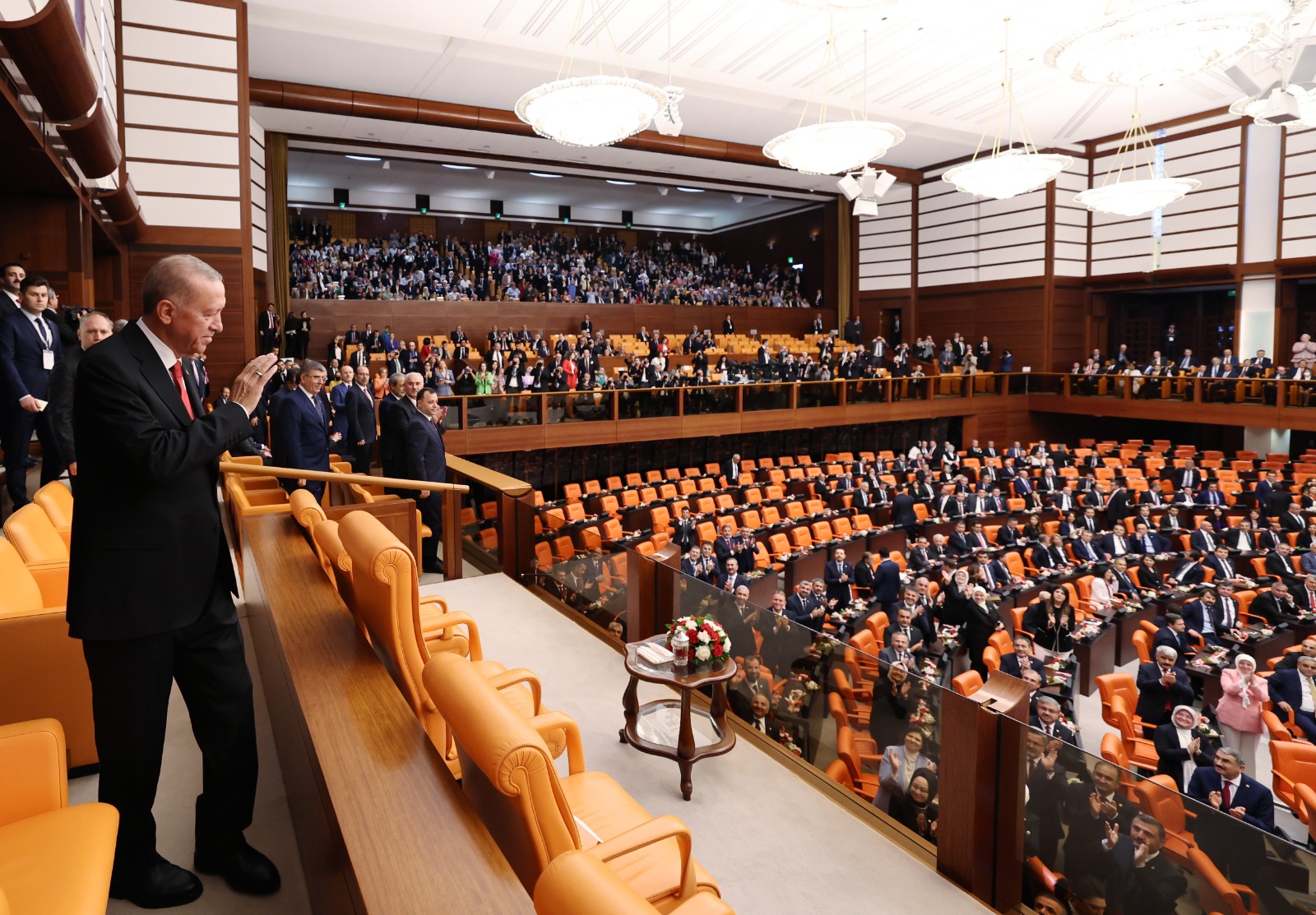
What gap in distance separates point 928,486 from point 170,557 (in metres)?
12.1

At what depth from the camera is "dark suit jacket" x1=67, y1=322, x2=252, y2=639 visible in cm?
194

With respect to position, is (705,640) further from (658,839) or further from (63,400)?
(63,400)

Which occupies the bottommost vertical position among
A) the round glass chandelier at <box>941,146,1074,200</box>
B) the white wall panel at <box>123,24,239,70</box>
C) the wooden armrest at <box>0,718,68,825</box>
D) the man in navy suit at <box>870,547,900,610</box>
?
the man in navy suit at <box>870,547,900,610</box>

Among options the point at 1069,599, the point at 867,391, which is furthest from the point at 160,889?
the point at 867,391

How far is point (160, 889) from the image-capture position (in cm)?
213

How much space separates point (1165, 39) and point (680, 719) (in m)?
5.95

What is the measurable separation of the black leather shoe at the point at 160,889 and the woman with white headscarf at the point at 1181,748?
515 cm

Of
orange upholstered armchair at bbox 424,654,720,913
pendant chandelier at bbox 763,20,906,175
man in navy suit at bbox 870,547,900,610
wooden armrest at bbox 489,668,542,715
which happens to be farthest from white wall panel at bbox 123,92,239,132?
orange upholstered armchair at bbox 424,654,720,913

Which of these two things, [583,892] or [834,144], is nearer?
[583,892]

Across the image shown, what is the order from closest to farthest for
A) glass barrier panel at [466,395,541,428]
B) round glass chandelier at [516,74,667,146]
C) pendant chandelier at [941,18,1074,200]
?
round glass chandelier at [516,74,667,146], pendant chandelier at [941,18,1074,200], glass barrier panel at [466,395,541,428]

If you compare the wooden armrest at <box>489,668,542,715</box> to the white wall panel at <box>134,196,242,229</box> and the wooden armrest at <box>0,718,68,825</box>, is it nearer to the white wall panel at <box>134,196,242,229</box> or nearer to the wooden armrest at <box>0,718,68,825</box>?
the wooden armrest at <box>0,718,68,825</box>

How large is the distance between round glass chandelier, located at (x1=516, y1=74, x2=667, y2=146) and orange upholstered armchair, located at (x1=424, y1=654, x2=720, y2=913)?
19.7ft

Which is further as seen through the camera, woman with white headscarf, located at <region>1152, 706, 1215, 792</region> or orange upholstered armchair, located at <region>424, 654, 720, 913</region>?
woman with white headscarf, located at <region>1152, 706, 1215, 792</region>

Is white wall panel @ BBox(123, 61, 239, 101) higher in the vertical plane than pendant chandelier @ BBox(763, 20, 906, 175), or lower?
higher
